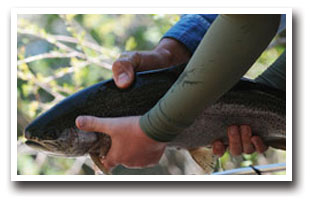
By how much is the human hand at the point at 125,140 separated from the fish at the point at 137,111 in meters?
0.02

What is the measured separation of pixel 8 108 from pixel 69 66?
956 mm

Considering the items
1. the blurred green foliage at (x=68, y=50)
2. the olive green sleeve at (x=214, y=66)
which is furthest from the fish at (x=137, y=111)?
the blurred green foliage at (x=68, y=50)

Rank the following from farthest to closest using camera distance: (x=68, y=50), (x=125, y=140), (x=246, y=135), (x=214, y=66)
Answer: (x=68, y=50) → (x=246, y=135) → (x=125, y=140) → (x=214, y=66)

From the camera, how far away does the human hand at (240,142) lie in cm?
97

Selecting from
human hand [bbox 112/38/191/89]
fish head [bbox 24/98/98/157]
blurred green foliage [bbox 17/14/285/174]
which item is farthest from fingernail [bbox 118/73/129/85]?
blurred green foliage [bbox 17/14/285/174]

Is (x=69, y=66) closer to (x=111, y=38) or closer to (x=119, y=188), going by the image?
(x=111, y=38)

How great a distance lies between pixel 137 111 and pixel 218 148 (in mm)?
209

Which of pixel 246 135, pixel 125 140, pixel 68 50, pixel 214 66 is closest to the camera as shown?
pixel 214 66

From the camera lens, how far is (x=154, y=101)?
91cm

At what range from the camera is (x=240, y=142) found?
979mm

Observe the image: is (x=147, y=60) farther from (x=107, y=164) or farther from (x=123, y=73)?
(x=107, y=164)

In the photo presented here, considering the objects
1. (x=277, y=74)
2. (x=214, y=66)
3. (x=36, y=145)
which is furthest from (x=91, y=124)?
(x=277, y=74)

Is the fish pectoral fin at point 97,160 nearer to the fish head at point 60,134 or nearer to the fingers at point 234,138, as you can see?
the fish head at point 60,134
